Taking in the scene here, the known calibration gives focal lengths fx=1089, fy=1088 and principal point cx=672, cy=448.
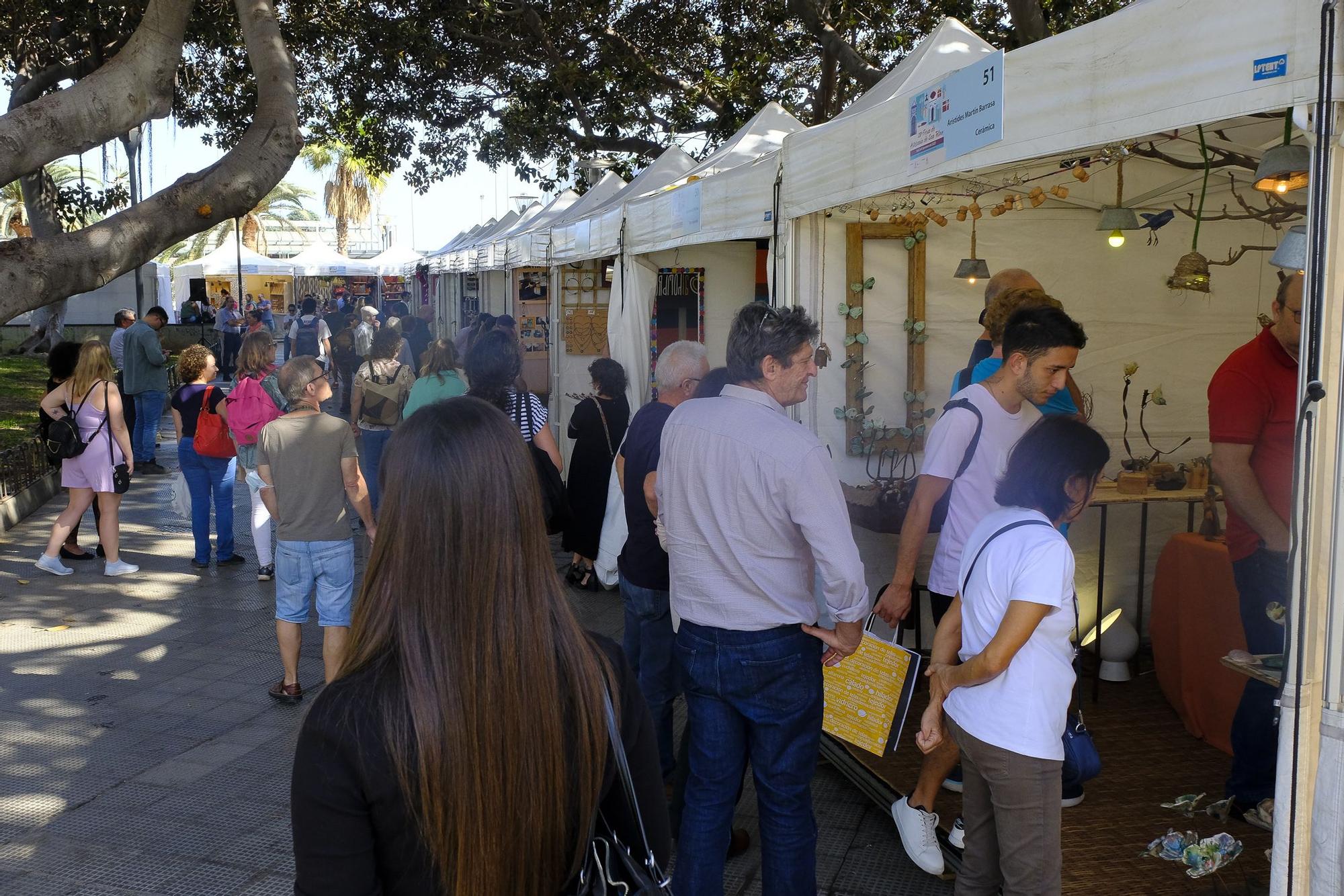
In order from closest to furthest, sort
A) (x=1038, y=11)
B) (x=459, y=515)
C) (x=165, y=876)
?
(x=459, y=515)
(x=165, y=876)
(x=1038, y=11)

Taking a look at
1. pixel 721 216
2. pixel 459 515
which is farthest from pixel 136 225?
Answer: pixel 459 515

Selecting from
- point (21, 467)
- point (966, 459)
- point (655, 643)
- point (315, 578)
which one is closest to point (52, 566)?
point (21, 467)

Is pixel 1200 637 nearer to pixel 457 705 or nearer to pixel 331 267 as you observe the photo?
pixel 457 705

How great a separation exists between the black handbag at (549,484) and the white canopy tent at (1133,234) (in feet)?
4.09

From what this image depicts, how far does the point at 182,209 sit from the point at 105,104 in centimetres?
72

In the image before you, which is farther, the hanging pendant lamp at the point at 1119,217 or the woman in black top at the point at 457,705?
the hanging pendant lamp at the point at 1119,217

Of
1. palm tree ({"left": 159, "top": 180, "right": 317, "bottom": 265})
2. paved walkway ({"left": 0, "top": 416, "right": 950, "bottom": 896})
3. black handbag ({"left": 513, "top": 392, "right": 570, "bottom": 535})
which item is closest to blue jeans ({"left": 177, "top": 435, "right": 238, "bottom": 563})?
paved walkway ({"left": 0, "top": 416, "right": 950, "bottom": 896})

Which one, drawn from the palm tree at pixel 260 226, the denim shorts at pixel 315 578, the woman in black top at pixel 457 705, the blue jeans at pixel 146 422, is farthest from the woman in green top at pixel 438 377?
the palm tree at pixel 260 226

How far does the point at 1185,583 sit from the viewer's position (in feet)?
16.2

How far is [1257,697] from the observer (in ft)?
12.2

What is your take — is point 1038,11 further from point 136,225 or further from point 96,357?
point 96,357

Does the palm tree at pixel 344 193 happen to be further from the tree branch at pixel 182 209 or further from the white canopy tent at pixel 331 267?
the tree branch at pixel 182 209

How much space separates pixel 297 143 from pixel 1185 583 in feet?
20.3

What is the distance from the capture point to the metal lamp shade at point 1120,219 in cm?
514
